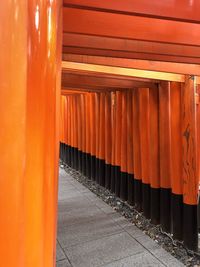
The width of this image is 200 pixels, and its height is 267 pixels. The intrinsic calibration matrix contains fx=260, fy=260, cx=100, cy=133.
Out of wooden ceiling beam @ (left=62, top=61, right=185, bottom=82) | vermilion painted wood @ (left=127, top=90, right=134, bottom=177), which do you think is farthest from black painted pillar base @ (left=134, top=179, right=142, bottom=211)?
wooden ceiling beam @ (left=62, top=61, right=185, bottom=82)

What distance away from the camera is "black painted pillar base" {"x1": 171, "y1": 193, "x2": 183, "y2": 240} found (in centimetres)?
375

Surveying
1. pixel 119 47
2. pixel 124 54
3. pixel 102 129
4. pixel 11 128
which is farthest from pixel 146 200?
pixel 11 128

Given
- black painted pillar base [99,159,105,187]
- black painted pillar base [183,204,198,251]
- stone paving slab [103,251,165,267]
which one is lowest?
stone paving slab [103,251,165,267]

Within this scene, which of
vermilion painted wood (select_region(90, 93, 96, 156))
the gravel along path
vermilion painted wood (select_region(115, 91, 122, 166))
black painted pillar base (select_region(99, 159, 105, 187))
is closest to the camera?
the gravel along path

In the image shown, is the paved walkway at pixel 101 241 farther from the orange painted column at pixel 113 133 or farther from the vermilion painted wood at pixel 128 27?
the vermilion painted wood at pixel 128 27

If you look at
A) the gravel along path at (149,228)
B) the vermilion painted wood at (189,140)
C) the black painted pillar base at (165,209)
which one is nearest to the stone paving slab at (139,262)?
the gravel along path at (149,228)

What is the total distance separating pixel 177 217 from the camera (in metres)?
3.80

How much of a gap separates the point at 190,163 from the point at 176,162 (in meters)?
0.25

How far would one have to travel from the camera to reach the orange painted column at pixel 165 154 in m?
3.97

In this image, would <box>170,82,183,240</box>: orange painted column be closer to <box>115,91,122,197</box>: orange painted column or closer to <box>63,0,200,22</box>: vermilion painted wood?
<box>115,91,122,197</box>: orange painted column

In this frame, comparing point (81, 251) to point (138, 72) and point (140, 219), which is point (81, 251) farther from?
point (138, 72)

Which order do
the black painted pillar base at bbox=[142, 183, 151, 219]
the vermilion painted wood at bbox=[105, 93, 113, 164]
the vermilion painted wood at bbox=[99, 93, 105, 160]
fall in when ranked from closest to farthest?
the black painted pillar base at bbox=[142, 183, 151, 219] → the vermilion painted wood at bbox=[105, 93, 113, 164] → the vermilion painted wood at bbox=[99, 93, 105, 160]

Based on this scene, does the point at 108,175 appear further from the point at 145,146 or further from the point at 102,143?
the point at 145,146

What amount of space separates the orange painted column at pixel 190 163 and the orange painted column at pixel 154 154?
2.21 ft
